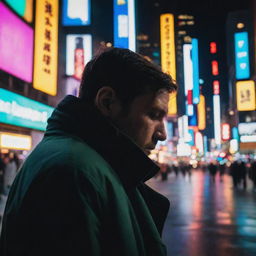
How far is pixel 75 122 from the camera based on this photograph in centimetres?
129

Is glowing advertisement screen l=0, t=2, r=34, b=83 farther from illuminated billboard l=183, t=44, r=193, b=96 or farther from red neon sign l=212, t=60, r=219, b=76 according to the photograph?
red neon sign l=212, t=60, r=219, b=76

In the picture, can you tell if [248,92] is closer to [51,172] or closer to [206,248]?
[206,248]

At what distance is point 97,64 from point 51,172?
0.59 m

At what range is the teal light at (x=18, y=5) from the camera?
10083 millimetres

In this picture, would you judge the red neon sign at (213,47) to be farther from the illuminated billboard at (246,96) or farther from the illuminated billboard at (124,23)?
the illuminated billboard at (124,23)

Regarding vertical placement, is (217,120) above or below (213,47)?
below

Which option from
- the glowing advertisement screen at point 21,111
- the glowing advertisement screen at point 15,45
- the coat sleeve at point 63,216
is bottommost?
the coat sleeve at point 63,216

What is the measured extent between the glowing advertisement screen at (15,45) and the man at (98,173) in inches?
343

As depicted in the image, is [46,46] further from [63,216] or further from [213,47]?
[213,47]

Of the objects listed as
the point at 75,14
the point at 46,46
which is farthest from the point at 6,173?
the point at 75,14

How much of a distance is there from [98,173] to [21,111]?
845 centimetres

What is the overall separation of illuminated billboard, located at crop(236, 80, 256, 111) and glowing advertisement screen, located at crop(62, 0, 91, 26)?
22.2m

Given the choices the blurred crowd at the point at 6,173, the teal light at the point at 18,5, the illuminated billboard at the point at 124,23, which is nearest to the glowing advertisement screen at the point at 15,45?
the teal light at the point at 18,5

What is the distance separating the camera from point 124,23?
2558 cm
